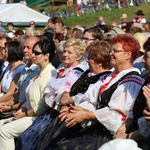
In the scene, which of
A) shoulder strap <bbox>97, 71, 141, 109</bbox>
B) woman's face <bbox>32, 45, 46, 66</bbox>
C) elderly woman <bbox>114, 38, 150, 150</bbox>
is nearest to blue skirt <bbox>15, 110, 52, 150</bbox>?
woman's face <bbox>32, 45, 46, 66</bbox>

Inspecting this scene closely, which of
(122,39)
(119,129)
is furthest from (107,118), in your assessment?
(122,39)

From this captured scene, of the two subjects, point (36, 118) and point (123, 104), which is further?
point (36, 118)

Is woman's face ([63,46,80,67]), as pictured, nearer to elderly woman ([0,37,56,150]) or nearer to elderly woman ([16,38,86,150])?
elderly woman ([16,38,86,150])

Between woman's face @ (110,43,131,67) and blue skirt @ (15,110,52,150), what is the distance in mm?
1187

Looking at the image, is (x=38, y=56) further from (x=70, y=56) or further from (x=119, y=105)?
(x=119, y=105)

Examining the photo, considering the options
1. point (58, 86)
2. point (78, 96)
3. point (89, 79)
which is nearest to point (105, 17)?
point (58, 86)

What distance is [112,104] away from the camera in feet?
13.1

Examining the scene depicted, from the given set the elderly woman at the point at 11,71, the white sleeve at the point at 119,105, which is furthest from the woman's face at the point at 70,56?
the elderly woman at the point at 11,71

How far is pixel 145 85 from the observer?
3.88 meters

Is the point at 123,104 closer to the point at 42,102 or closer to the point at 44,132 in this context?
the point at 44,132

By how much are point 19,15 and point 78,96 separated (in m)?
20.4

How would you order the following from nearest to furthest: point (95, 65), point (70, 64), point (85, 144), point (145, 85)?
1. point (145, 85)
2. point (85, 144)
3. point (95, 65)
4. point (70, 64)

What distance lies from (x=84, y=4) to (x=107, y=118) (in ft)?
91.1

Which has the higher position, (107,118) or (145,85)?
(145,85)
